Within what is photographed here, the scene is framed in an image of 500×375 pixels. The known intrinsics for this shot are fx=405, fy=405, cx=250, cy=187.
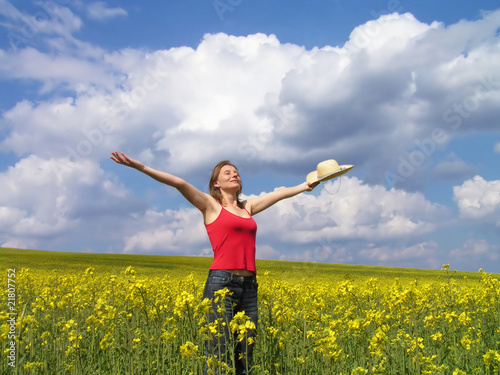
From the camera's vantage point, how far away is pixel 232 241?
11.8 ft

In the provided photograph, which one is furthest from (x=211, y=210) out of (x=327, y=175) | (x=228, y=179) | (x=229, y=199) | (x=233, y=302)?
(x=327, y=175)

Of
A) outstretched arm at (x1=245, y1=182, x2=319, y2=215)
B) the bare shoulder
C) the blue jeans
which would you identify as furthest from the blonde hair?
the blue jeans

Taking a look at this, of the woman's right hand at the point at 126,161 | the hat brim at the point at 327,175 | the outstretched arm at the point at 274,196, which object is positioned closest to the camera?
the woman's right hand at the point at 126,161

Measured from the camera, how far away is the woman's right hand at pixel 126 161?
3.36 meters

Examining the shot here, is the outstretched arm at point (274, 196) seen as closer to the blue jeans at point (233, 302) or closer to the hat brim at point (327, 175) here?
the hat brim at point (327, 175)

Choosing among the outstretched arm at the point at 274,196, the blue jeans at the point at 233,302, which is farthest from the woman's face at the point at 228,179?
the blue jeans at the point at 233,302

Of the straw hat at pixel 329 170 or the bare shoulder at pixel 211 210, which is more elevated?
the straw hat at pixel 329 170

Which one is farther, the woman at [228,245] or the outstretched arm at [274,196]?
the outstretched arm at [274,196]

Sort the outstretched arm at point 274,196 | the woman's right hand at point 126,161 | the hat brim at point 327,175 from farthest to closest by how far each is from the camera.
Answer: the outstretched arm at point 274,196, the hat brim at point 327,175, the woman's right hand at point 126,161

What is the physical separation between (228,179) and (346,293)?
1.56 m

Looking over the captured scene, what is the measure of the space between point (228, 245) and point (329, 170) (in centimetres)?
144

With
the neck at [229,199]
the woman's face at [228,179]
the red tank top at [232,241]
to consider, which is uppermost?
the woman's face at [228,179]

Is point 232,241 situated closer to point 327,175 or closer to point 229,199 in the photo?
point 229,199

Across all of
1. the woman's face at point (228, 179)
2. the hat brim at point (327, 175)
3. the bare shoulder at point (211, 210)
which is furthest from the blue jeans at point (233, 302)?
the hat brim at point (327, 175)
